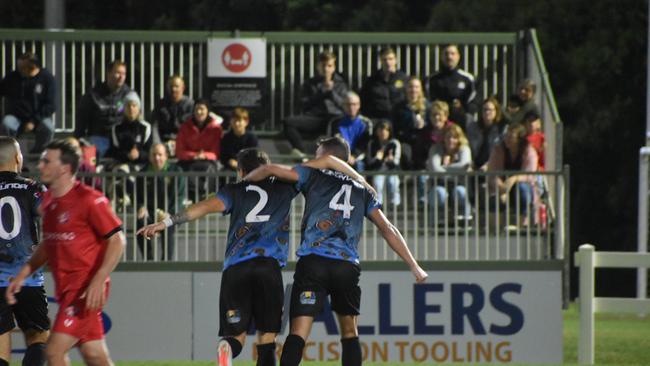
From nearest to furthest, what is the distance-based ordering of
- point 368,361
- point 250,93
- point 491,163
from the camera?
1. point 368,361
2. point 491,163
3. point 250,93

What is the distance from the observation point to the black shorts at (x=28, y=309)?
1099 centimetres

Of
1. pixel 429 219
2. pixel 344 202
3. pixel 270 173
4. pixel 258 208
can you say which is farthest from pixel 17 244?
pixel 429 219

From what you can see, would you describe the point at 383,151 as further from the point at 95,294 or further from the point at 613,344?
the point at 95,294

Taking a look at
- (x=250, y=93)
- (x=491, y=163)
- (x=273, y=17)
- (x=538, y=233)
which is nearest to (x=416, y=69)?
(x=250, y=93)

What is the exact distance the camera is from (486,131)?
59.6 ft

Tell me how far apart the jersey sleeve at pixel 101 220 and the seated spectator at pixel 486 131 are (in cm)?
876

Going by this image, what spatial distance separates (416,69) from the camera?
67.3 feet

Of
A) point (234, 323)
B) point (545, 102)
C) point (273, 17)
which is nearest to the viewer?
point (234, 323)

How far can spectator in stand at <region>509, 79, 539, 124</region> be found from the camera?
59.8ft

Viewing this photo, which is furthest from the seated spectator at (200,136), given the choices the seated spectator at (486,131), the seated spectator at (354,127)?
the seated spectator at (486,131)

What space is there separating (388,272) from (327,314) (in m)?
0.75

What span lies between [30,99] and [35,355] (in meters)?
8.13

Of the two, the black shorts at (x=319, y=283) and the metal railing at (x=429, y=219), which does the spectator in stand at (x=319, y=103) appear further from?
the black shorts at (x=319, y=283)

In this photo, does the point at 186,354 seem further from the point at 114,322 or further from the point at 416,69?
the point at 416,69
